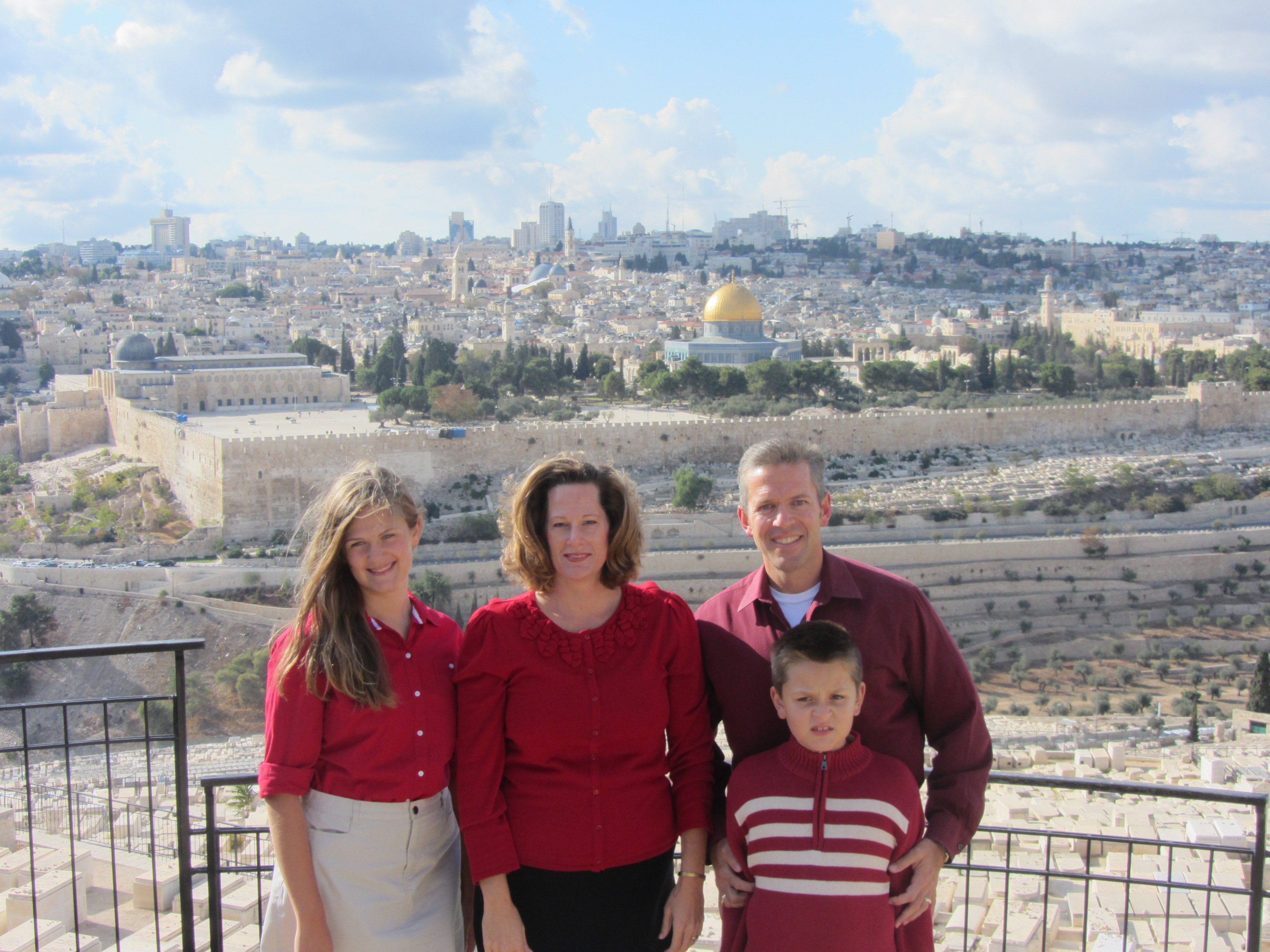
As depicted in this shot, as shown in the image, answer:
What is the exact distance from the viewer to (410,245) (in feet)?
331

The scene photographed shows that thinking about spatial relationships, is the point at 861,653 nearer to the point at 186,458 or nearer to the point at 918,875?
the point at 918,875

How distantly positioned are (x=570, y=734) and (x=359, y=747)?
0.35 meters

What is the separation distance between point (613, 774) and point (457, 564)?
11.0 m

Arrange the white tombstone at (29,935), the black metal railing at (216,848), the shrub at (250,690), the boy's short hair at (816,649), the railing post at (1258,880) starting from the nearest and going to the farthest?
the boy's short hair at (816,649), the railing post at (1258,880), the black metal railing at (216,848), the white tombstone at (29,935), the shrub at (250,690)

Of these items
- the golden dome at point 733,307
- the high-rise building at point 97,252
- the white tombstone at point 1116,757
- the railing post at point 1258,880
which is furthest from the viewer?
the high-rise building at point 97,252

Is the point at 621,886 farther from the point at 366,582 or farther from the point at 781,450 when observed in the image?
the point at 781,450

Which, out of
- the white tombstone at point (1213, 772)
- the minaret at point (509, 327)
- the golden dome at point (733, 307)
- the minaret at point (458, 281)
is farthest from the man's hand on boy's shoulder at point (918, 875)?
the minaret at point (458, 281)

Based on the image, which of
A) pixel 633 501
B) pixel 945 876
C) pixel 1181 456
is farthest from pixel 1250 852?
pixel 1181 456

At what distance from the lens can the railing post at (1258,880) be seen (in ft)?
6.70

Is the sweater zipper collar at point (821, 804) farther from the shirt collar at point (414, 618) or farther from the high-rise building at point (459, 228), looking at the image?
the high-rise building at point (459, 228)

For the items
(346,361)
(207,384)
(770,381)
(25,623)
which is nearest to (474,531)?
(25,623)

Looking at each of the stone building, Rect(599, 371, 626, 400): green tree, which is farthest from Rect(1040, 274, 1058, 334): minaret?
the stone building

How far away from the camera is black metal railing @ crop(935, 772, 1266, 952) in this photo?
2.12 metres

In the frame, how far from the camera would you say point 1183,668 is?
1141 cm
